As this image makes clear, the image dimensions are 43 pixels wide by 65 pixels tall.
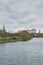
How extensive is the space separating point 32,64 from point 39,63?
127cm

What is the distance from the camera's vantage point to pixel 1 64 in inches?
969

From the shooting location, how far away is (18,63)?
25.5 m

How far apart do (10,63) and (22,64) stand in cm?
186

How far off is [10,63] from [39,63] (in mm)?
3959

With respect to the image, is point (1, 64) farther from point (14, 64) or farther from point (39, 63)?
point (39, 63)

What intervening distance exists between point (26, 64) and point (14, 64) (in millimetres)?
1606

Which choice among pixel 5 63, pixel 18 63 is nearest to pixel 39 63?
pixel 18 63

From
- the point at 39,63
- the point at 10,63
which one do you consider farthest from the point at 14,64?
the point at 39,63

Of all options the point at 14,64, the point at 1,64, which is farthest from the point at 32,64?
the point at 1,64

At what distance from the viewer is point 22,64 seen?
2453 cm

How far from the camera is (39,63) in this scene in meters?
25.3

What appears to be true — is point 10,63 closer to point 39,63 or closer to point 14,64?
point 14,64

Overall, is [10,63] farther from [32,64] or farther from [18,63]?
[32,64]

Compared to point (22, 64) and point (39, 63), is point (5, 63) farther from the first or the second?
point (39, 63)
